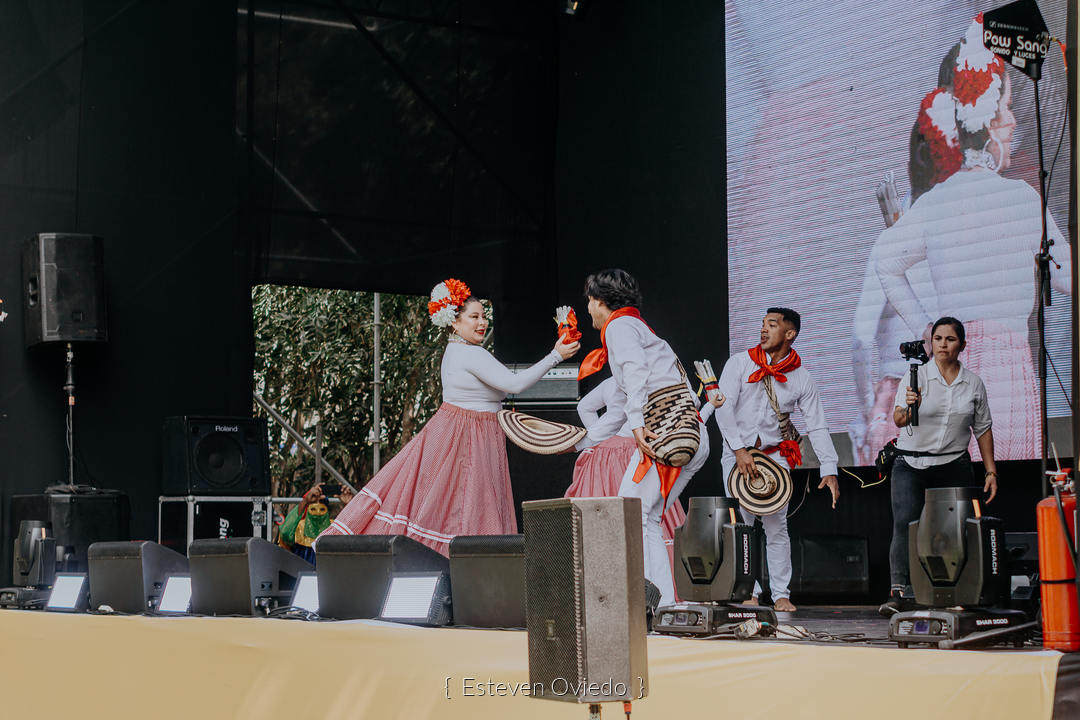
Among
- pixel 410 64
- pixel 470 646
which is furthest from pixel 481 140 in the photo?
pixel 470 646

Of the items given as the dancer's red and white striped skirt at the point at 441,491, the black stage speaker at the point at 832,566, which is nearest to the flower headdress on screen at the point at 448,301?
the dancer's red and white striped skirt at the point at 441,491

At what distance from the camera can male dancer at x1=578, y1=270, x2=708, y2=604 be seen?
4660 mm

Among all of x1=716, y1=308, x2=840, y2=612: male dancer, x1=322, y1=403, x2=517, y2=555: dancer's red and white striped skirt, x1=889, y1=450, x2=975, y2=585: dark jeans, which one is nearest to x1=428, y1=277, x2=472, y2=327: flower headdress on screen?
x1=322, y1=403, x2=517, y2=555: dancer's red and white striped skirt

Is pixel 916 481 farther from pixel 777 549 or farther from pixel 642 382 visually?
pixel 642 382

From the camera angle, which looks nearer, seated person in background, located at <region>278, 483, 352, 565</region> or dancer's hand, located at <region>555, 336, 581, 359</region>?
dancer's hand, located at <region>555, 336, 581, 359</region>

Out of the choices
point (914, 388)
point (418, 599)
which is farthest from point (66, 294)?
point (914, 388)

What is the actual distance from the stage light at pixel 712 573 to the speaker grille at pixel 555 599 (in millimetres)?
917

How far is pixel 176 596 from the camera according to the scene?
5062mm

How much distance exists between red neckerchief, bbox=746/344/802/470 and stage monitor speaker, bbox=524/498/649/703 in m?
3.74

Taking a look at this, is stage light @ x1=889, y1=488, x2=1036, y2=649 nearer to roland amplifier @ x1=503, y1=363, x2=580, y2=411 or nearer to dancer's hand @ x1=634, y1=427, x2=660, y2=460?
dancer's hand @ x1=634, y1=427, x2=660, y2=460

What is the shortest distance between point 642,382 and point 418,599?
1.22 metres

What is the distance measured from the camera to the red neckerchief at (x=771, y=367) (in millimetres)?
6172

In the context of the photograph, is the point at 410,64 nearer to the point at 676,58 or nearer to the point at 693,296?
the point at 676,58

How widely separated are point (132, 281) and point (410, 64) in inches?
92.5
